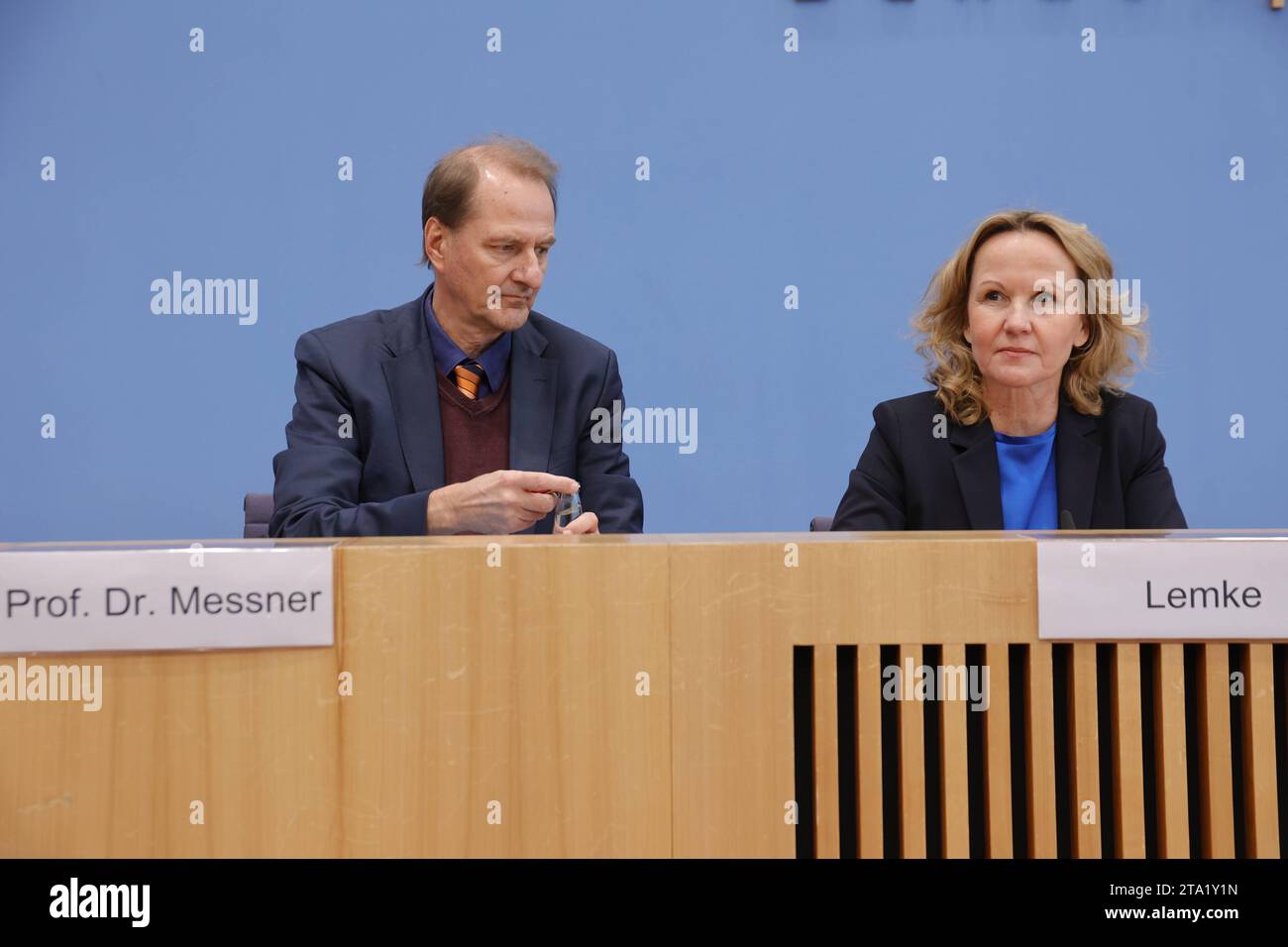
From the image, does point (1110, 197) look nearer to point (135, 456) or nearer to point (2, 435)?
point (135, 456)

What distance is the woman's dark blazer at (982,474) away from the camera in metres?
1.42

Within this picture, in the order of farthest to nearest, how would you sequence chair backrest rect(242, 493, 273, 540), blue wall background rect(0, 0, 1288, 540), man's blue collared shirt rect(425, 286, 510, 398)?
1. blue wall background rect(0, 0, 1288, 540)
2. chair backrest rect(242, 493, 273, 540)
3. man's blue collared shirt rect(425, 286, 510, 398)

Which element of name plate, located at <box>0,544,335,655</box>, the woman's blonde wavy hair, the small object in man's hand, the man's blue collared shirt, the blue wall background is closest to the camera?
name plate, located at <box>0,544,335,655</box>

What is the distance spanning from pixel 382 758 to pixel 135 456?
2.29 meters

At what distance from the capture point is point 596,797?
744mm

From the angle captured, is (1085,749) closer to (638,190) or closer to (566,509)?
(566,509)

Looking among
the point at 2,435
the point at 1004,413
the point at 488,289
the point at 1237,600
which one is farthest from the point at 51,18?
the point at 1237,600

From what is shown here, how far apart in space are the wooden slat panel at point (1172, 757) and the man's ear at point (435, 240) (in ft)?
4.05

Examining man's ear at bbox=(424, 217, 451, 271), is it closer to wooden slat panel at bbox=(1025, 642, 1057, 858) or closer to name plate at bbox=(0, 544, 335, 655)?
name plate at bbox=(0, 544, 335, 655)

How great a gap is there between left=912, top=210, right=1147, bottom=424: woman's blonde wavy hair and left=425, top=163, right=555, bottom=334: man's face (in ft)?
1.82

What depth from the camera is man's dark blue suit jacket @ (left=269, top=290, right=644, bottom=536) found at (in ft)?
4.84

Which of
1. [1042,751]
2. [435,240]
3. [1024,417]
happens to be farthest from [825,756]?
[435,240]

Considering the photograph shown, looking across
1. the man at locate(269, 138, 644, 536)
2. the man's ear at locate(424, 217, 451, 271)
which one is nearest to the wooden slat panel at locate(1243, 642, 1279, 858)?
the man at locate(269, 138, 644, 536)

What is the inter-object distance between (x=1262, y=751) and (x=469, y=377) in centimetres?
114
